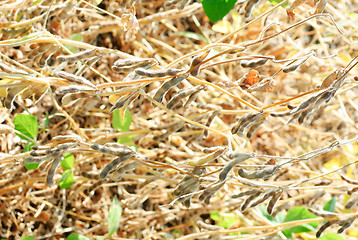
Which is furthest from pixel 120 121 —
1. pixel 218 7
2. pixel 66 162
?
pixel 218 7

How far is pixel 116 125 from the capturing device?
1089 mm

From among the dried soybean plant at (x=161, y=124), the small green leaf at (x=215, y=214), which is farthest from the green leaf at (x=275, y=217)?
the small green leaf at (x=215, y=214)

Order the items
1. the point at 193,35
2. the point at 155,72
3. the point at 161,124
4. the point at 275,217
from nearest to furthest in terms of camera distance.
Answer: the point at 155,72, the point at 275,217, the point at 161,124, the point at 193,35

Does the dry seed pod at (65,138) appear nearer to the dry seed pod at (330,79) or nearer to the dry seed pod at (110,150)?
the dry seed pod at (110,150)

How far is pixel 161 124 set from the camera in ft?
4.30

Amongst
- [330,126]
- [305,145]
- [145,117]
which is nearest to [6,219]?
[145,117]

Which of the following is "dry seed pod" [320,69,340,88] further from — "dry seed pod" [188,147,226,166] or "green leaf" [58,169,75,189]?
"green leaf" [58,169,75,189]

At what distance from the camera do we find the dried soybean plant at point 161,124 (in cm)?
78

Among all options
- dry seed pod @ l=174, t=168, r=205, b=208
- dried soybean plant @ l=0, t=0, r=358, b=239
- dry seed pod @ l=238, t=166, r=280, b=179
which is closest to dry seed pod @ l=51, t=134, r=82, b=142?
dried soybean plant @ l=0, t=0, r=358, b=239

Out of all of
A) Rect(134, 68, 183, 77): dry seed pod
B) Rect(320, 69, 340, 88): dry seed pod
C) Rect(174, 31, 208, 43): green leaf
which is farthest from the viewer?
Rect(174, 31, 208, 43): green leaf

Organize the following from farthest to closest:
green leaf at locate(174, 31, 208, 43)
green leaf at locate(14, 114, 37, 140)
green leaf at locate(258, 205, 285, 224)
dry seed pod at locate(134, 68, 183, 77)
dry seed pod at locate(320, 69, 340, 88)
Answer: green leaf at locate(174, 31, 208, 43)
green leaf at locate(258, 205, 285, 224)
green leaf at locate(14, 114, 37, 140)
dry seed pod at locate(320, 69, 340, 88)
dry seed pod at locate(134, 68, 183, 77)

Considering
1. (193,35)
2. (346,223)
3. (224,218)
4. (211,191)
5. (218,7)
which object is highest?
(218,7)

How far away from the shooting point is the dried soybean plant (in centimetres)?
78

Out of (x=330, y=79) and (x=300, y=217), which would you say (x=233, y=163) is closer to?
(x=330, y=79)
